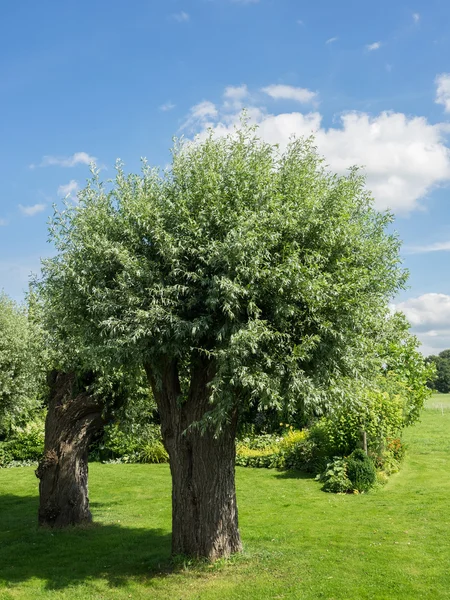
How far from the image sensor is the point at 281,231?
1248 centimetres

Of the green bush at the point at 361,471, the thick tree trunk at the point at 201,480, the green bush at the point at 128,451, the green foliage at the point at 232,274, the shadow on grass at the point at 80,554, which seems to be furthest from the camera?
the green bush at the point at 128,451

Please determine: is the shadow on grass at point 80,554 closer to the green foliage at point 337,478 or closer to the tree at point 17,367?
the tree at point 17,367

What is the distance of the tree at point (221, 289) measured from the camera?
11758 millimetres

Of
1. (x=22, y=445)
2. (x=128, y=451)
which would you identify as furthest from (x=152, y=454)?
(x=22, y=445)

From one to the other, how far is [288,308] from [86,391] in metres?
9.71

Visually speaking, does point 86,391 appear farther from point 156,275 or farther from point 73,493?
point 156,275

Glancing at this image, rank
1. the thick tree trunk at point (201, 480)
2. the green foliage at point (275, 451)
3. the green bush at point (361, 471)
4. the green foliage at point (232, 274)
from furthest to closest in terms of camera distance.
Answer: the green foliage at point (275, 451), the green bush at point (361, 471), the thick tree trunk at point (201, 480), the green foliage at point (232, 274)

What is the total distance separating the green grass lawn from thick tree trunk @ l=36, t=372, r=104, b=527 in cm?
72

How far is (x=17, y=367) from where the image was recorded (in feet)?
84.8

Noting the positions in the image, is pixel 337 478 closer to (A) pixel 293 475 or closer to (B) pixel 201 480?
(A) pixel 293 475

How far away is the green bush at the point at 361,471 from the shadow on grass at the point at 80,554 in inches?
367

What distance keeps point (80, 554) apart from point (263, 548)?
5.18 metres

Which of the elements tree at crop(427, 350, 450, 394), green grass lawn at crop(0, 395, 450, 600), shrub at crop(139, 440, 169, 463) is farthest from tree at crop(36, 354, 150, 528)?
tree at crop(427, 350, 450, 394)

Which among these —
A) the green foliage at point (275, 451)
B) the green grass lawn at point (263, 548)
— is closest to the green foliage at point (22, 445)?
the green grass lawn at point (263, 548)
